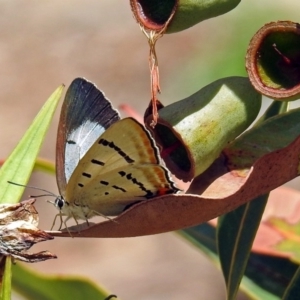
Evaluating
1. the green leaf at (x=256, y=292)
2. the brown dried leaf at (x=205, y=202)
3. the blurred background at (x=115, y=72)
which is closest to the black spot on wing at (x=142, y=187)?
the brown dried leaf at (x=205, y=202)

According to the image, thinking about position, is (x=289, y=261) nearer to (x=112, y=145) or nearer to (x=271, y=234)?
(x=271, y=234)

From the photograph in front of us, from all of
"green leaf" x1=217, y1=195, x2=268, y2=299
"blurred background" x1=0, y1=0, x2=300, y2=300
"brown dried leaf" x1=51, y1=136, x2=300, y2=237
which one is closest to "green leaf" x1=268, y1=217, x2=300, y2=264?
"green leaf" x1=217, y1=195, x2=268, y2=299

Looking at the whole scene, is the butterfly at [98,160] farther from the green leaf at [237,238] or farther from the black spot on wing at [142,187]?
the green leaf at [237,238]

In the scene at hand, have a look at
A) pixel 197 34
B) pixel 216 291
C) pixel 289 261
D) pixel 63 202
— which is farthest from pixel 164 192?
pixel 197 34

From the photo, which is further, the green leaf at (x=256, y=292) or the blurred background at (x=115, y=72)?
the blurred background at (x=115, y=72)

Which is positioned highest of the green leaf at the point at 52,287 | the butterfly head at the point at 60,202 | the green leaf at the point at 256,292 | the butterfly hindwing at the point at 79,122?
the butterfly hindwing at the point at 79,122

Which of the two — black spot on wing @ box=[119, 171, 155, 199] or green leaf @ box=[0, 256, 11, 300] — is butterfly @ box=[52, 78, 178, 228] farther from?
green leaf @ box=[0, 256, 11, 300]
